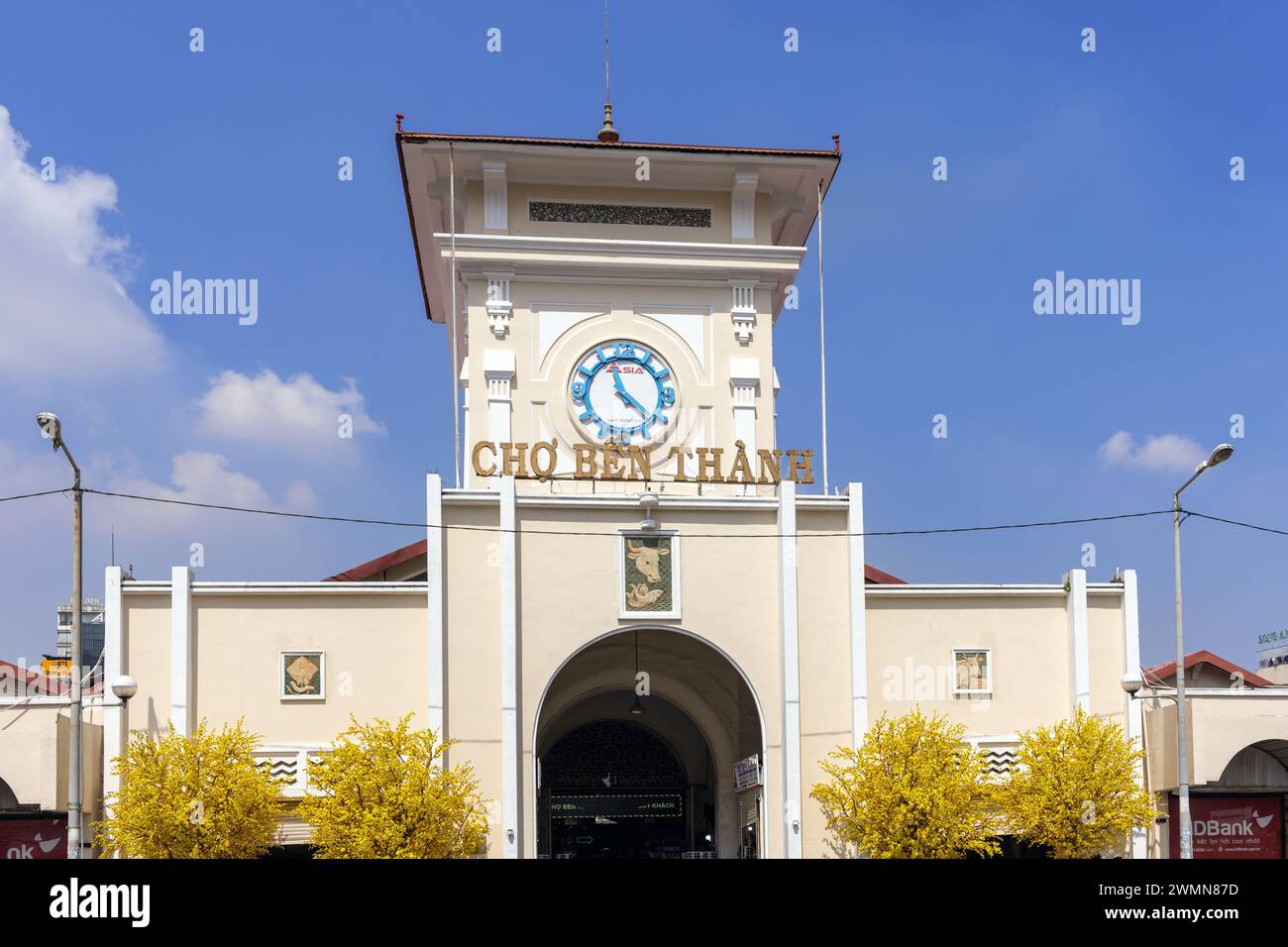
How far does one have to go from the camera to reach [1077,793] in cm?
3294

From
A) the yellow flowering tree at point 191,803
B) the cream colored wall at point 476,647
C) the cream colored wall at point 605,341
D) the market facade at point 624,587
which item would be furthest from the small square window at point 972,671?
the yellow flowering tree at point 191,803

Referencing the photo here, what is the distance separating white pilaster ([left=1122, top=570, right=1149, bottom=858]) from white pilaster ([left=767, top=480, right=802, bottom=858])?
811 centimetres

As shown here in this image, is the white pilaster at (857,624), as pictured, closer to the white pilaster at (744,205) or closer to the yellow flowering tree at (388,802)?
the white pilaster at (744,205)

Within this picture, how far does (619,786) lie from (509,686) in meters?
12.7

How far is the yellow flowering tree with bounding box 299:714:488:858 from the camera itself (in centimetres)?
3002

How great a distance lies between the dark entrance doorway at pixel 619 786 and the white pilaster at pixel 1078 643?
12.7m

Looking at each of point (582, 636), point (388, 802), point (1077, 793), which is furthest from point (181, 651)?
point (1077, 793)

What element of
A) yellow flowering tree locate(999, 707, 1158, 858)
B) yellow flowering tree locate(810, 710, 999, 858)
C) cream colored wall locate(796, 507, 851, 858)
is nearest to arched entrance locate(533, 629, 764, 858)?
cream colored wall locate(796, 507, 851, 858)

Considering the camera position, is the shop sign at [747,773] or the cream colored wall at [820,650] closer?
the cream colored wall at [820,650]

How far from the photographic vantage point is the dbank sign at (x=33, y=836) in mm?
32688

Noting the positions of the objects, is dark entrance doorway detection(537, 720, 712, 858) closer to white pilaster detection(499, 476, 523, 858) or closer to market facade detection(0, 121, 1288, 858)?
market facade detection(0, 121, 1288, 858)
